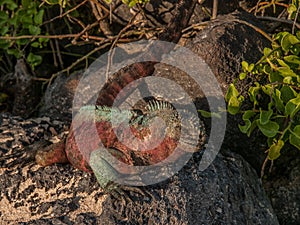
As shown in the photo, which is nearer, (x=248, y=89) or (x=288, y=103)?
(x=288, y=103)

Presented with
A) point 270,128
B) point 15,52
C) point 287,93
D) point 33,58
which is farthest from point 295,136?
point 15,52

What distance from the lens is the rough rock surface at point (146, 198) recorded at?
8.08 feet

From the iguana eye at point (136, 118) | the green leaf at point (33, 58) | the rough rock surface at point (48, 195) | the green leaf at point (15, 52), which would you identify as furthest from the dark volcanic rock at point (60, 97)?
the iguana eye at point (136, 118)

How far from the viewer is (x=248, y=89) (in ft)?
9.68

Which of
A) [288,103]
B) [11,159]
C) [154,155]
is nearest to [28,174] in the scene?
[11,159]

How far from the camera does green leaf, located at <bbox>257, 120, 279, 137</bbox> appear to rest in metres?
2.65

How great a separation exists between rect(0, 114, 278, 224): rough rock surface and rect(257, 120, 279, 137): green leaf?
27 centimetres

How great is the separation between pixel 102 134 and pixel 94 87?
0.84m

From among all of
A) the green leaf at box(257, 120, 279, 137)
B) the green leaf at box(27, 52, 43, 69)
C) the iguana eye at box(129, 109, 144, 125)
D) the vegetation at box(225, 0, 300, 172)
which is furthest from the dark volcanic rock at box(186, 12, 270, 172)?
the green leaf at box(27, 52, 43, 69)

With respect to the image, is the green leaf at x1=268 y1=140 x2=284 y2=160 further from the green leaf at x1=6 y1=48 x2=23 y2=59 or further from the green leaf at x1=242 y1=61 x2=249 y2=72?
the green leaf at x1=6 y1=48 x2=23 y2=59

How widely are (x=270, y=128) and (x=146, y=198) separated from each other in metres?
0.71

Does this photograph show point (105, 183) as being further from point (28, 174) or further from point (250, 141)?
point (250, 141)

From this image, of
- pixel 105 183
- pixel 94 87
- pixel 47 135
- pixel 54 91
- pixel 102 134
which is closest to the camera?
pixel 105 183

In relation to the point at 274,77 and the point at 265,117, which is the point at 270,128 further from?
the point at 274,77
